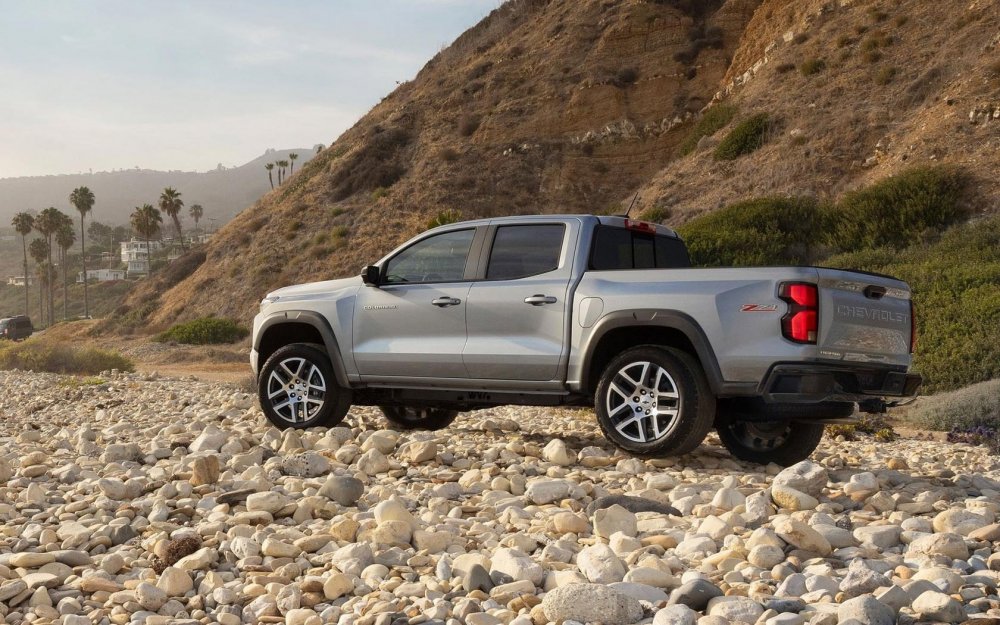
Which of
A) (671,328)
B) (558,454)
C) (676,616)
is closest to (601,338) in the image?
(671,328)

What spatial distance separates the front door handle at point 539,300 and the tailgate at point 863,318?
1.97m

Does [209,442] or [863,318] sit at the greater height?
[863,318]

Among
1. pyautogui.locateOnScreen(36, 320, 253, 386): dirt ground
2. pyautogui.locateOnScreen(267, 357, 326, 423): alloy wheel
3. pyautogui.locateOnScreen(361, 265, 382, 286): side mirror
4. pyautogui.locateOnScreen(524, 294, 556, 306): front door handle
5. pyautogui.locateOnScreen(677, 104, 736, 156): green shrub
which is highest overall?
pyautogui.locateOnScreen(677, 104, 736, 156): green shrub

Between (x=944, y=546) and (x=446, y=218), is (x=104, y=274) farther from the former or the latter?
(x=944, y=546)

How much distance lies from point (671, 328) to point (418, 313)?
2226 millimetres

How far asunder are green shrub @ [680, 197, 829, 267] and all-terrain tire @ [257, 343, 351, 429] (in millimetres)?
17736

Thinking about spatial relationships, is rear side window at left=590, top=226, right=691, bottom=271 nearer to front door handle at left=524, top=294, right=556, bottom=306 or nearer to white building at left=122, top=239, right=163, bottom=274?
front door handle at left=524, top=294, right=556, bottom=306

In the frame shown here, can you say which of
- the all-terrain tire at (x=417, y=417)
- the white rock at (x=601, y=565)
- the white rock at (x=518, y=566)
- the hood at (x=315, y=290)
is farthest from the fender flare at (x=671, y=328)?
the all-terrain tire at (x=417, y=417)

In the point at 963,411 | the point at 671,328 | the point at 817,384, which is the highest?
the point at 671,328

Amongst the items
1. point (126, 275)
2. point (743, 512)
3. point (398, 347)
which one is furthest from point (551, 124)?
point (126, 275)

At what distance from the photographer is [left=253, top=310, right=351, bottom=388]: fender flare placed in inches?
333

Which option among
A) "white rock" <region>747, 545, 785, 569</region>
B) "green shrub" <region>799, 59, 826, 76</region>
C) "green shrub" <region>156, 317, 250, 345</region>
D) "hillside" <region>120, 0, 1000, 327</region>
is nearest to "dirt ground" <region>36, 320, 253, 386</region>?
"green shrub" <region>156, 317, 250, 345</region>

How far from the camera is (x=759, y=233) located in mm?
26125

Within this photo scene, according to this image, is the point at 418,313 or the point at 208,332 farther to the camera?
the point at 208,332
